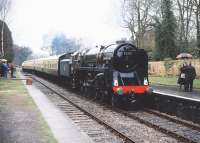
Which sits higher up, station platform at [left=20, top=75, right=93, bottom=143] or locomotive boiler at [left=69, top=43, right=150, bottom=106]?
locomotive boiler at [left=69, top=43, right=150, bottom=106]

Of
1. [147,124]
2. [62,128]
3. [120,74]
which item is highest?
[120,74]

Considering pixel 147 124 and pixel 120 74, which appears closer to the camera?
pixel 147 124

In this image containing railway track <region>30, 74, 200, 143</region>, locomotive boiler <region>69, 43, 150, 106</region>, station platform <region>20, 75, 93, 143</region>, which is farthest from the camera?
locomotive boiler <region>69, 43, 150, 106</region>

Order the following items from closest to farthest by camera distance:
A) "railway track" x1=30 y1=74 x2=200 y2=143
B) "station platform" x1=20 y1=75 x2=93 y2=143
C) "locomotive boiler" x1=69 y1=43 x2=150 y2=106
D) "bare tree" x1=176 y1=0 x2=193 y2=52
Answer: "station platform" x1=20 y1=75 x2=93 y2=143 < "railway track" x1=30 y1=74 x2=200 y2=143 < "locomotive boiler" x1=69 y1=43 x2=150 y2=106 < "bare tree" x1=176 y1=0 x2=193 y2=52

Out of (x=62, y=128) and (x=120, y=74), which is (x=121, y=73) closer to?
(x=120, y=74)

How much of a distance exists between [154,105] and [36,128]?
6.98 metres

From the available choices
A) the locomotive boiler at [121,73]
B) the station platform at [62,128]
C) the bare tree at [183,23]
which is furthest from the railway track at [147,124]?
the bare tree at [183,23]

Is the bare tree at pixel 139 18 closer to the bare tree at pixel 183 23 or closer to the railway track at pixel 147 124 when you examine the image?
the bare tree at pixel 183 23

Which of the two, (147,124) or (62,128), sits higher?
(62,128)

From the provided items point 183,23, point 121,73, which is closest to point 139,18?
point 183,23

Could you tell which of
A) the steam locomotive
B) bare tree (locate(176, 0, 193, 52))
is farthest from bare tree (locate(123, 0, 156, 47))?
the steam locomotive

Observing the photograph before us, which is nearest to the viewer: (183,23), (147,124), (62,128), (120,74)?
(62,128)

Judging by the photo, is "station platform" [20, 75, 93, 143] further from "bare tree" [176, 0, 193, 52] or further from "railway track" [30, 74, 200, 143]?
"bare tree" [176, 0, 193, 52]

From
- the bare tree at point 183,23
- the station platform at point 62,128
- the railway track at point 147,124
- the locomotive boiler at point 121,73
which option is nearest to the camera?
the station platform at point 62,128
